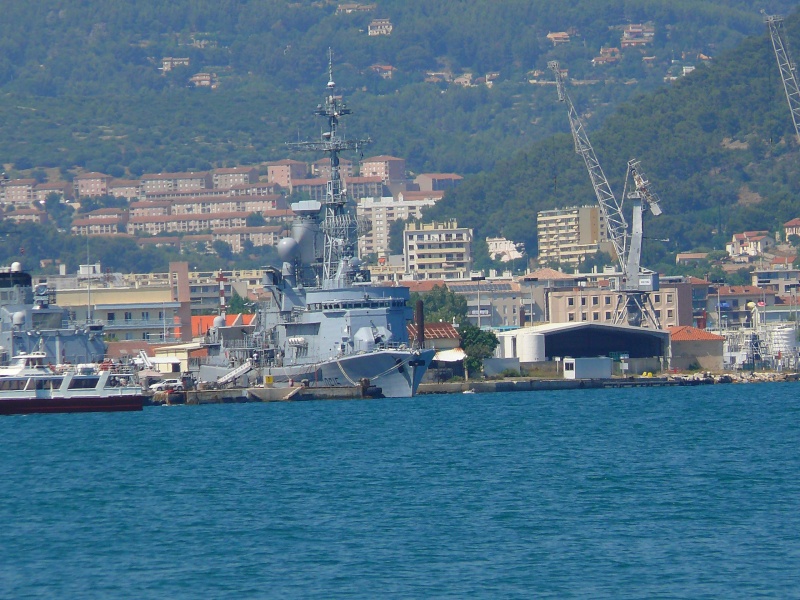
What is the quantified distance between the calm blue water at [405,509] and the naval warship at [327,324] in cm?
1512

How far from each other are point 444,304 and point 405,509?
10056cm

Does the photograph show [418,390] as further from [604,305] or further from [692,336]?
[604,305]

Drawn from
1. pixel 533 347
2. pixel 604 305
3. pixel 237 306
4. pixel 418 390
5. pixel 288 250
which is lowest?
pixel 418 390

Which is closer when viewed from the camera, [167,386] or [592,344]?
[167,386]

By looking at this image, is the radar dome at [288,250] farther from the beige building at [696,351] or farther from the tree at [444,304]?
the tree at [444,304]

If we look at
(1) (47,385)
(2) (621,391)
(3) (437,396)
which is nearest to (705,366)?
(2) (621,391)

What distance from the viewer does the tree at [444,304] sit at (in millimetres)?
136250

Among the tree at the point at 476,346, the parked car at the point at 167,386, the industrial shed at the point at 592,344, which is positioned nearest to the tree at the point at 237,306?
the industrial shed at the point at 592,344

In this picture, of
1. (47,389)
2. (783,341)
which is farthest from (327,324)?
(783,341)

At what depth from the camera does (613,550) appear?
35.9 metres

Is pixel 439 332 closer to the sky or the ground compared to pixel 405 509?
closer to the sky

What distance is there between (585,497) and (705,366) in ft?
220

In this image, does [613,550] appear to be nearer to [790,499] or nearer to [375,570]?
[375,570]

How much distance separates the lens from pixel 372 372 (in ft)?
278
